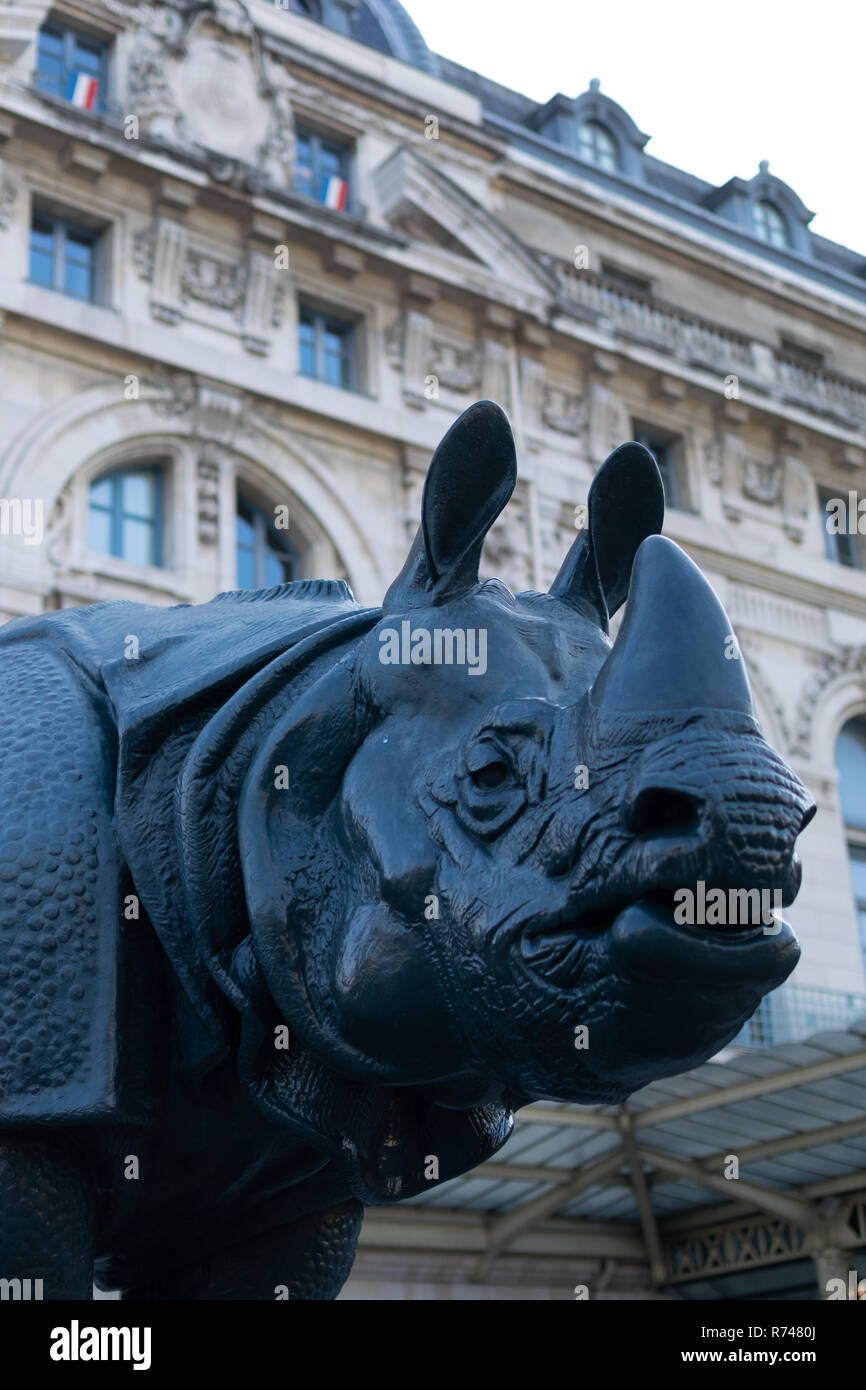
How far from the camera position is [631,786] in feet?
4.30

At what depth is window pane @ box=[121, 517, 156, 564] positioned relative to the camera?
1667 cm

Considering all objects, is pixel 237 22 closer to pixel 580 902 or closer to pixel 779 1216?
pixel 779 1216

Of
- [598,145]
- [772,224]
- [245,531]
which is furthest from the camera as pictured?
[772,224]

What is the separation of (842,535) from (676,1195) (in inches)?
448

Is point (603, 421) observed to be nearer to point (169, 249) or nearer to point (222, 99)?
point (222, 99)

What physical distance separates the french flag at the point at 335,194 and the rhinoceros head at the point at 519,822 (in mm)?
18869

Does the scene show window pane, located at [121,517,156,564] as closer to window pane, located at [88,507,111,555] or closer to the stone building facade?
the stone building facade

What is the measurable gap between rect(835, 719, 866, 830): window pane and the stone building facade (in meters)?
0.39

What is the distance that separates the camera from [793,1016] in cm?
1869

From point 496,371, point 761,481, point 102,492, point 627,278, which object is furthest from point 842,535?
point 102,492

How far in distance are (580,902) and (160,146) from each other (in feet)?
56.5

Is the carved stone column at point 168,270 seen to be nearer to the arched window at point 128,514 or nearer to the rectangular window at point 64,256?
the rectangular window at point 64,256

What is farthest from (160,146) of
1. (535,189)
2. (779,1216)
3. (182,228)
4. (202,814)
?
(202,814)

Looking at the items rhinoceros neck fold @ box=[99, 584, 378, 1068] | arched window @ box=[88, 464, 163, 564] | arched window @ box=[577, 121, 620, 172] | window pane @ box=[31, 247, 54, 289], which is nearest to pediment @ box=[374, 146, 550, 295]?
window pane @ box=[31, 247, 54, 289]
